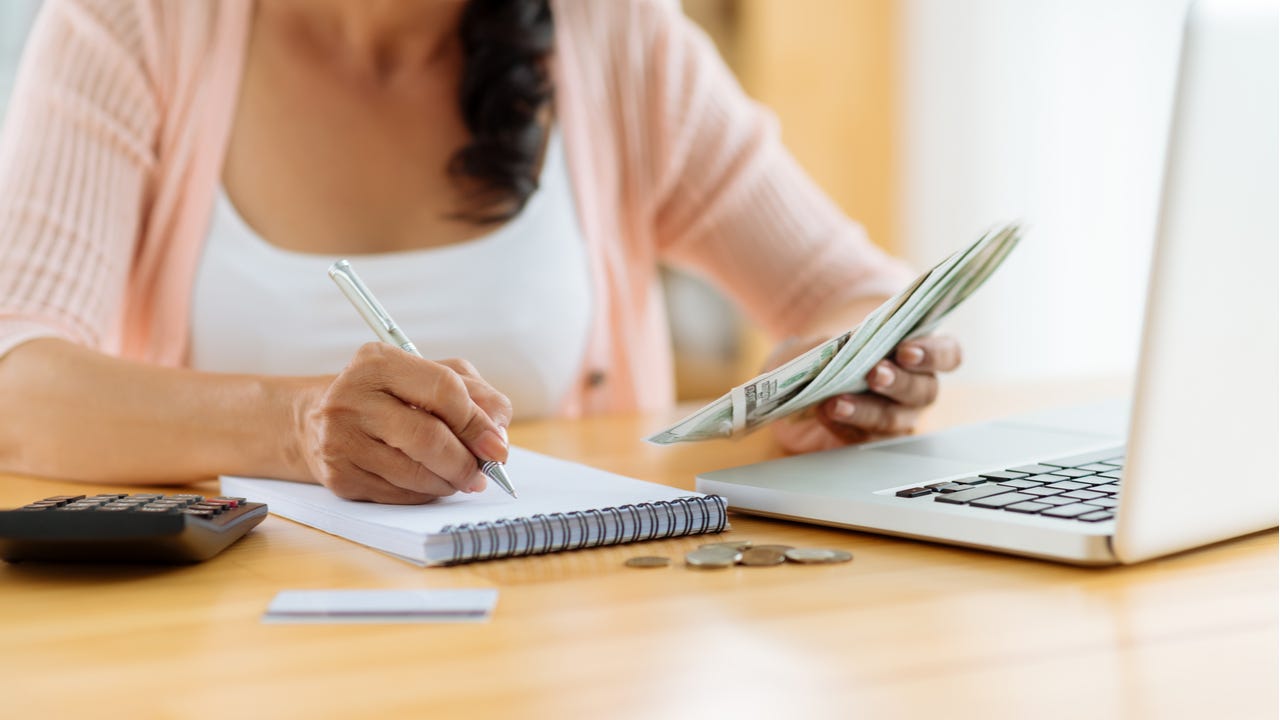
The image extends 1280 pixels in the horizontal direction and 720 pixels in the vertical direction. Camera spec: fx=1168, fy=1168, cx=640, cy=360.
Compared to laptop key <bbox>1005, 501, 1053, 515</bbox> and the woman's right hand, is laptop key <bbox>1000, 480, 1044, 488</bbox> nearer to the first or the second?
laptop key <bbox>1005, 501, 1053, 515</bbox>

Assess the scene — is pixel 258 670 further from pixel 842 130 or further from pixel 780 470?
pixel 842 130

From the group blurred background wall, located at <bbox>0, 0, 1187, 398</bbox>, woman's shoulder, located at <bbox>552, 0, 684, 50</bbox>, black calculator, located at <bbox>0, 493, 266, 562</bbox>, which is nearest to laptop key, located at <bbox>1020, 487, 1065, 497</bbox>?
black calculator, located at <bbox>0, 493, 266, 562</bbox>

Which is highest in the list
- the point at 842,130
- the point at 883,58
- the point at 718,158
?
the point at 883,58

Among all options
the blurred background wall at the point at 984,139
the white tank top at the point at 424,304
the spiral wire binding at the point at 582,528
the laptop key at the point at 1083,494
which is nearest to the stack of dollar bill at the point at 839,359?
the spiral wire binding at the point at 582,528

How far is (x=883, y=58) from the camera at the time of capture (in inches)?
133

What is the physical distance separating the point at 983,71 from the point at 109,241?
249 cm

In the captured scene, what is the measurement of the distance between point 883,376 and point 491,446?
0.36 meters

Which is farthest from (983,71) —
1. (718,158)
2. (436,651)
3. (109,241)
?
(436,651)

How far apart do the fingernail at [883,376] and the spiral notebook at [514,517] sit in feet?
0.81

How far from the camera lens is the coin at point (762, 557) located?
0.61 metres

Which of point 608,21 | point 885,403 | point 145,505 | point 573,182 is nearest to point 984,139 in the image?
point 608,21

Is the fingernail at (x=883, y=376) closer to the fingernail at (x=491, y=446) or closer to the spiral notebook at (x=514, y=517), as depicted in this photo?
the spiral notebook at (x=514, y=517)

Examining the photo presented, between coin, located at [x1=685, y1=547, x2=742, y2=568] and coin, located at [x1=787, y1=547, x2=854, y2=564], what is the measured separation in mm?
29

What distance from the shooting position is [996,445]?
87 cm
